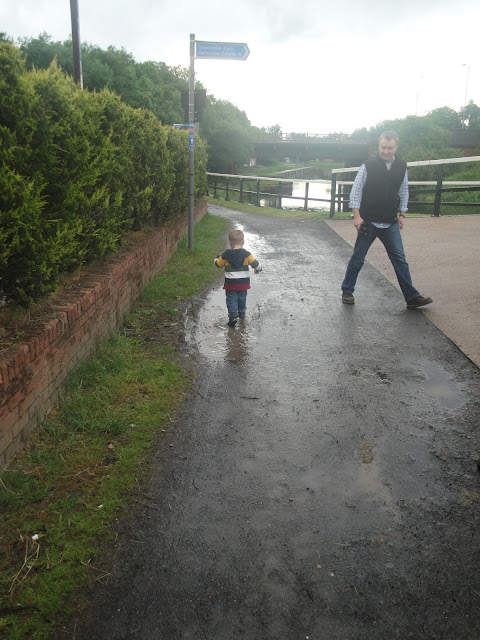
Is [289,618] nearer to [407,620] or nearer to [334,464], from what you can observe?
[407,620]

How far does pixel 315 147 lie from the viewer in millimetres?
68188

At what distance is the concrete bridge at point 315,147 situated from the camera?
6481 cm

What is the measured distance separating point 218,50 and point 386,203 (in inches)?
175

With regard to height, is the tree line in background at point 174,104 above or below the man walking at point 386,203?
above

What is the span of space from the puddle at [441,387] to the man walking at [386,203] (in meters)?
1.77

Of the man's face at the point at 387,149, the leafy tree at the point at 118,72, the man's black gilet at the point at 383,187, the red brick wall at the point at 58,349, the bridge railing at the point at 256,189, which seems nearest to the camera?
the red brick wall at the point at 58,349

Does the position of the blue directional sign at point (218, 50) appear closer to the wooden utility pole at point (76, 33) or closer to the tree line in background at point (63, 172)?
Answer: the tree line in background at point (63, 172)

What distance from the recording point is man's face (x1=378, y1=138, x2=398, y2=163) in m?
6.00

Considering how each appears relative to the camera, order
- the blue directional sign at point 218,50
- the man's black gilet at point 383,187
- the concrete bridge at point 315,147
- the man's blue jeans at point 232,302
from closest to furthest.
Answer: the man's blue jeans at point 232,302, the man's black gilet at point 383,187, the blue directional sign at point 218,50, the concrete bridge at point 315,147

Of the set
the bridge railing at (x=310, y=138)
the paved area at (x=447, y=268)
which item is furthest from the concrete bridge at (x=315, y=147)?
the paved area at (x=447, y=268)

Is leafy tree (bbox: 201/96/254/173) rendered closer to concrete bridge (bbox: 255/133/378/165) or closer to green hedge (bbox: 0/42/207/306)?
concrete bridge (bbox: 255/133/378/165)

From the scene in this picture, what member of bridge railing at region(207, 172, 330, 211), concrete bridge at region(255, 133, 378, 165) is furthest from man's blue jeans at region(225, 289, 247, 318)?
concrete bridge at region(255, 133, 378, 165)

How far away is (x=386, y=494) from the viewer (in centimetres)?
288

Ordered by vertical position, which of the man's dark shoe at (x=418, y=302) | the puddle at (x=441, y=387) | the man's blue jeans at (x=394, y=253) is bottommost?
the puddle at (x=441, y=387)
